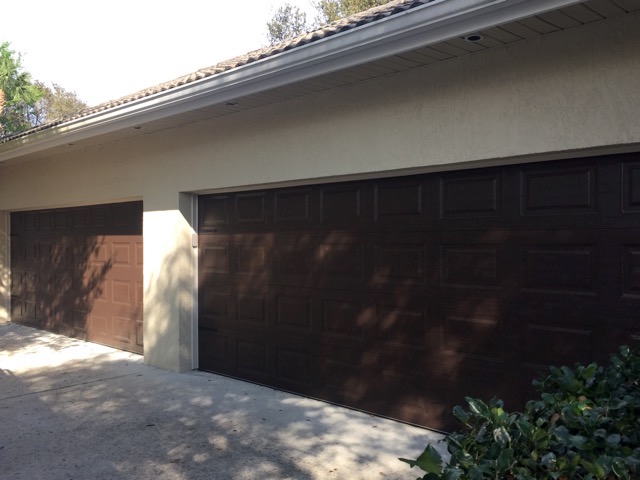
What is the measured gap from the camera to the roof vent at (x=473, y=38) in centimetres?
400

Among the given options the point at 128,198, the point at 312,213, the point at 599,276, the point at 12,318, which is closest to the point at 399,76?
the point at 312,213

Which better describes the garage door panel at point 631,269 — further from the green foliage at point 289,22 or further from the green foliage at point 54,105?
the green foliage at point 54,105

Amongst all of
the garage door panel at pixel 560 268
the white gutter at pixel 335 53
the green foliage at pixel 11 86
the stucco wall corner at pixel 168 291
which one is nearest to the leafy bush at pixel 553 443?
the garage door panel at pixel 560 268

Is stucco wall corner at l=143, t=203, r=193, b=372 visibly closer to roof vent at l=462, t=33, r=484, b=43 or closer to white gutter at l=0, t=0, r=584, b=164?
white gutter at l=0, t=0, r=584, b=164

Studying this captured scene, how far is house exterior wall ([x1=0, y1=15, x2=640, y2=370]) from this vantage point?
12.7 ft

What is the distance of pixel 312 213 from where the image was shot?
607cm

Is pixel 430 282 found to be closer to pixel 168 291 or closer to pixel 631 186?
pixel 631 186

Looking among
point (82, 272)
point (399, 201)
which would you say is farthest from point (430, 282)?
point (82, 272)

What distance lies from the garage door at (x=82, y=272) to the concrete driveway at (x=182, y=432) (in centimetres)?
174

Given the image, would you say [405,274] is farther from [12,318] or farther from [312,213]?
[12,318]

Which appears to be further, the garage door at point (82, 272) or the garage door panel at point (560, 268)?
the garage door at point (82, 272)

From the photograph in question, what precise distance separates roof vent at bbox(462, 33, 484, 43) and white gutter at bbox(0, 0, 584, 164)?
0.54ft

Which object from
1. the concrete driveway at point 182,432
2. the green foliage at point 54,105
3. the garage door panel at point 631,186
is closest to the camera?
the garage door panel at point 631,186

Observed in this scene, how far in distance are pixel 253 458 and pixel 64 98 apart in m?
32.3
